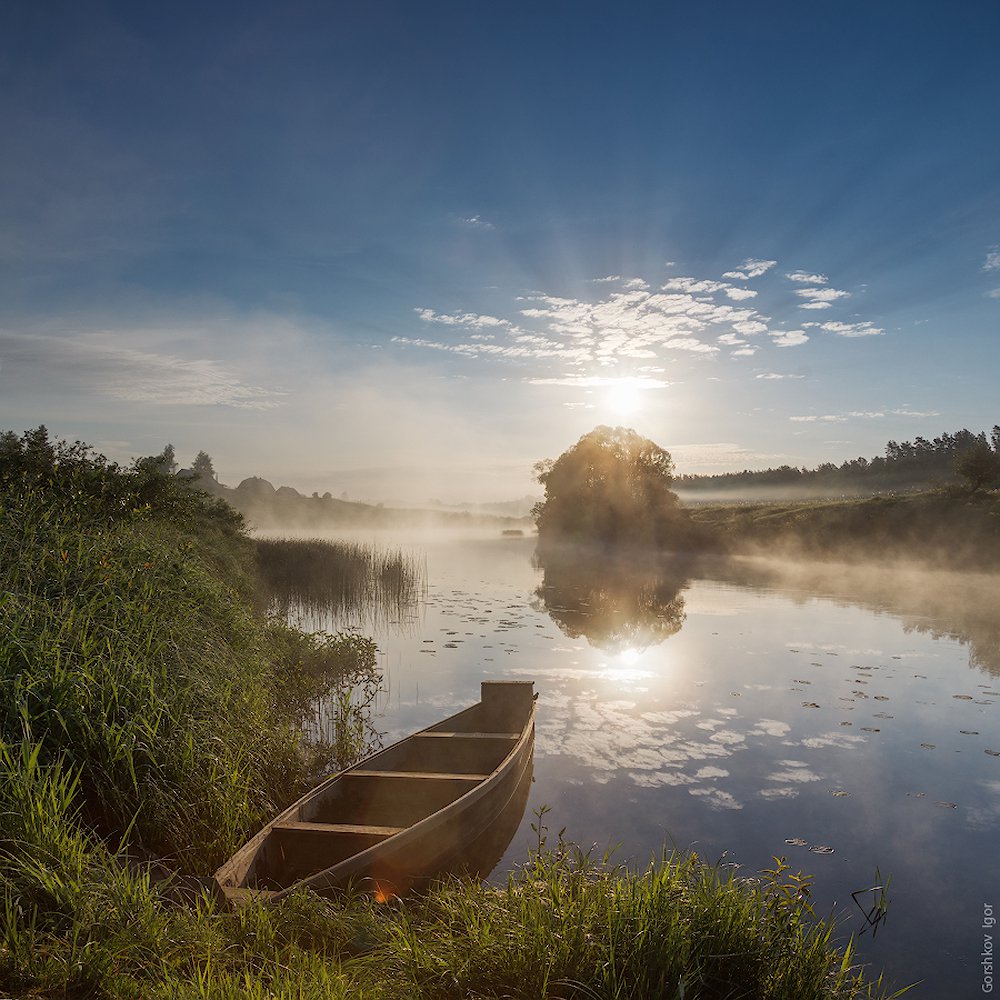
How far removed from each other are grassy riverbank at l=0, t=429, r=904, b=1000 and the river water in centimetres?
101

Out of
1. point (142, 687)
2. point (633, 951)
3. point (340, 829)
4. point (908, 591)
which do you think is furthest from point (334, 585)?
point (908, 591)

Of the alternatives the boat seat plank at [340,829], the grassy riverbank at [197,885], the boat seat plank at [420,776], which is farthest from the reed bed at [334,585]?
the boat seat plank at [340,829]

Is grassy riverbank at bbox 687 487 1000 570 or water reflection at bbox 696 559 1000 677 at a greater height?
grassy riverbank at bbox 687 487 1000 570

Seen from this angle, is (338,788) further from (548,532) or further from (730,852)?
Answer: (548,532)

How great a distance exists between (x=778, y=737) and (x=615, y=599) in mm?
17372

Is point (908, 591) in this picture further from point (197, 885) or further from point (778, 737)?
point (197, 885)

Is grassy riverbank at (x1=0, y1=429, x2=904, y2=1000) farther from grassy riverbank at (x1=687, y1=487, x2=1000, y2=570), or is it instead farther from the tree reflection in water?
grassy riverbank at (x1=687, y1=487, x2=1000, y2=570)

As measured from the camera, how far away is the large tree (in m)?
59.7

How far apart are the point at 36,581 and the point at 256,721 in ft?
9.58

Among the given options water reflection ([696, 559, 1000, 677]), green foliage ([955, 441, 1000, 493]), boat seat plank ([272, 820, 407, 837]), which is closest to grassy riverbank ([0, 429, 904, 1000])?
boat seat plank ([272, 820, 407, 837])

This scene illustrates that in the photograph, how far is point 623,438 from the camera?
6306cm

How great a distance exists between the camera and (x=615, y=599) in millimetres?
28438

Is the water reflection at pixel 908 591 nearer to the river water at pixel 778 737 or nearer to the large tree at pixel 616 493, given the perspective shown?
the river water at pixel 778 737

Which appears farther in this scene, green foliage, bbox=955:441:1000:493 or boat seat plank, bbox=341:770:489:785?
green foliage, bbox=955:441:1000:493
